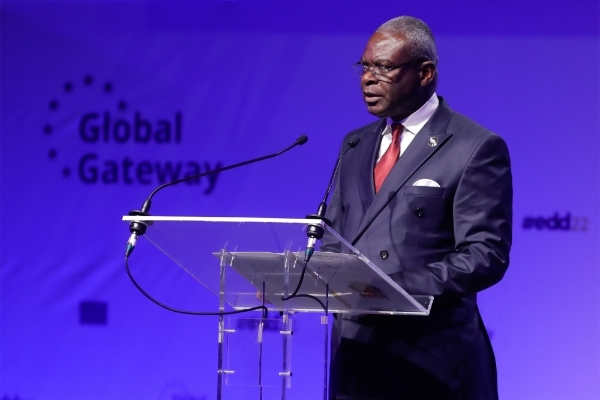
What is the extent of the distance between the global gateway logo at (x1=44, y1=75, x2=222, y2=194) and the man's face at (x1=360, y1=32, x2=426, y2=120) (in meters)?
1.72

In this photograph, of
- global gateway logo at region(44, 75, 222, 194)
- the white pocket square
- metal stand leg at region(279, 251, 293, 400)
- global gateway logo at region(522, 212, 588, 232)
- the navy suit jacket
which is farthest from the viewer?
global gateway logo at region(44, 75, 222, 194)

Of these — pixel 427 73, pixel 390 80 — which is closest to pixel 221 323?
pixel 390 80

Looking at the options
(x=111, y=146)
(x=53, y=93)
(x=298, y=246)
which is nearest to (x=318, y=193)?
(x=111, y=146)

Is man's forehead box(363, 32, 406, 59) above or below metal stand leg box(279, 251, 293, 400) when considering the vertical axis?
above

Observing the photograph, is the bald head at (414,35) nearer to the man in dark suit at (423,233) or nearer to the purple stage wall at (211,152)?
the man in dark suit at (423,233)

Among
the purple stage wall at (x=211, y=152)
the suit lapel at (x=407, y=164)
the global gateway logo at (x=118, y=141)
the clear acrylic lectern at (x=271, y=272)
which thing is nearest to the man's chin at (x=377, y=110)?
the suit lapel at (x=407, y=164)

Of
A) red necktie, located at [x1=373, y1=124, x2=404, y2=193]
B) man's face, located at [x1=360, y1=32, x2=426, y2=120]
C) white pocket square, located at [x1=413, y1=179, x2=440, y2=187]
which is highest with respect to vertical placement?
man's face, located at [x1=360, y1=32, x2=426, y2=120]

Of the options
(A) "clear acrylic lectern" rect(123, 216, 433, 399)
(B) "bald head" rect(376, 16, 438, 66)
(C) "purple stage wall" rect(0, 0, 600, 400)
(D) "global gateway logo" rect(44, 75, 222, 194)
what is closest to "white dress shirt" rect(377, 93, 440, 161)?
(B) "bald head" rect(376, 16, 438, 66)

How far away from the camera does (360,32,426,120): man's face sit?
101 inches

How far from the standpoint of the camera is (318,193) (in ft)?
13.4

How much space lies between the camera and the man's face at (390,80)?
2557 mm

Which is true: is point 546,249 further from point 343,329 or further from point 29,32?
point 29,32

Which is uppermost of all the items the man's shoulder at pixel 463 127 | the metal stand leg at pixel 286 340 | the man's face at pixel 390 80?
the man's face at pixel 390 80

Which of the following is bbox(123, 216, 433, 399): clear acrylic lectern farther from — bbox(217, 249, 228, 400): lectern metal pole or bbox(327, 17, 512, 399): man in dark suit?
bbox(327, 17, 512, 399): man in dark suit
